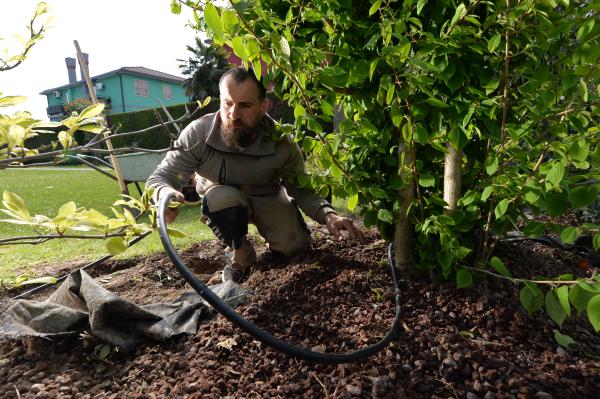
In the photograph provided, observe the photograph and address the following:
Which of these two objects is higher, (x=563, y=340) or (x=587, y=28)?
(x=587, y=28)

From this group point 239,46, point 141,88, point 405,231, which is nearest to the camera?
point 239,46

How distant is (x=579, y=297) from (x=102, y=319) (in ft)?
5.57

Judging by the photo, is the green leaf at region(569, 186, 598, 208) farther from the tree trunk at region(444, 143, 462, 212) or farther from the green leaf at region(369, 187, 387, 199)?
the green leaf at region(369, 187, 387, 199)

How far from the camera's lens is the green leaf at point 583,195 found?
1165 mm

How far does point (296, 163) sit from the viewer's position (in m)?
2.66

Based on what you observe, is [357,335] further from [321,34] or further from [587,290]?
[321,34]

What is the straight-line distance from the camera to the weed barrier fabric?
162 centimetres

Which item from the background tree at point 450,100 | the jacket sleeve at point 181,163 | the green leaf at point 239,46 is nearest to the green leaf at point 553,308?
the background tree at point 450,100

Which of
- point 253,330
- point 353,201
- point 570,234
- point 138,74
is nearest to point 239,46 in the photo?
point 353,201

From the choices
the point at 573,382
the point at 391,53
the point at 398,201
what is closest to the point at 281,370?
the point at 398,201

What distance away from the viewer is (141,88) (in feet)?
133

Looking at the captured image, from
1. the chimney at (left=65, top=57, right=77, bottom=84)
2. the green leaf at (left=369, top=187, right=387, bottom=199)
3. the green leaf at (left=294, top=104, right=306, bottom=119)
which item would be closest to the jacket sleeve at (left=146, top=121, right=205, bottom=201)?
the green leaf at (left=294, top=104, right=306, bottom=119)

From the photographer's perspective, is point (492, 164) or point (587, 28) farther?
point (492, 164)

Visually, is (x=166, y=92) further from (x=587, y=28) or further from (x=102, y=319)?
(x=587, y=28)
